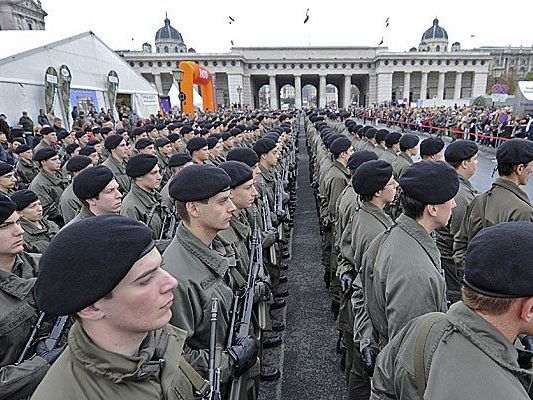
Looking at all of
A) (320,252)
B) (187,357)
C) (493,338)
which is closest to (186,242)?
(187,357)

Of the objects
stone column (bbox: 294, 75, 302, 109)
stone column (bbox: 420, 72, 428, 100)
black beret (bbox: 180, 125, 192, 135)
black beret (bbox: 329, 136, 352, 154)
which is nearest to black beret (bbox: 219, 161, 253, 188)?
black beret (bbox: 329, 136, 352, 154)

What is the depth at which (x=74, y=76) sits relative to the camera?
2158cm

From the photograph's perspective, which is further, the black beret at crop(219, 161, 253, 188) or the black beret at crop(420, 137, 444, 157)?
the black beret at crop(420, 137, 444, 157)

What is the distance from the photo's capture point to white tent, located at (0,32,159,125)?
16.2 m

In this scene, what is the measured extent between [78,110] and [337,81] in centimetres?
6659

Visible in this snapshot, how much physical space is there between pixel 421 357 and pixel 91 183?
3.41 m

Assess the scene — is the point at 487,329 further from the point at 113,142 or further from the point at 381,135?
the point at 381,135

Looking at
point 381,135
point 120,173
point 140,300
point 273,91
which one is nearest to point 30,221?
point 120,173

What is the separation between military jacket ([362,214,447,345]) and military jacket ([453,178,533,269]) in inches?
66.6

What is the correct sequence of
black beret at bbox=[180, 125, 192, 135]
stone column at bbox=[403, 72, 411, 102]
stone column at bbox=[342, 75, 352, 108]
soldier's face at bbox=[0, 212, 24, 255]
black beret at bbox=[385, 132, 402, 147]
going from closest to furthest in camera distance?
soldier's face at bbox=[0, 212, 24, 255], black beret at bbox=[385, 132, 402, 147], black beret at bbox=[180, 125, 192, 135], stone column at bbox=[403, 72, 411, 102], stone column at bbox=[342, 75, 352, 108]

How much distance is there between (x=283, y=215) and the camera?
6098 mm

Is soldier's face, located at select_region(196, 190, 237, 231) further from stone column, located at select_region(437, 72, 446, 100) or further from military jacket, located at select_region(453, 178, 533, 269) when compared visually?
stone column, located at select_region(437, 72, 446, 100)

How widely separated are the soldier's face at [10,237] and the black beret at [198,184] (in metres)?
1.29

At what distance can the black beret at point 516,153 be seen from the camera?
373 cm
